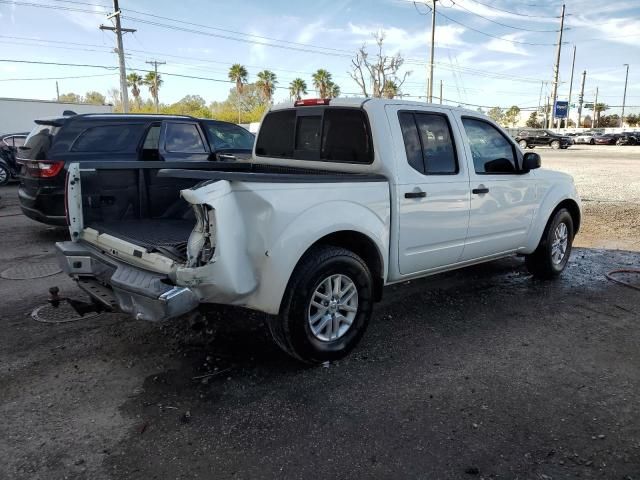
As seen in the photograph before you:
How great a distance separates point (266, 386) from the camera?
3396 mm

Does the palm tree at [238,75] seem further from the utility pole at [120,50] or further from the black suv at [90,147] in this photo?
the black suv at [90,147]

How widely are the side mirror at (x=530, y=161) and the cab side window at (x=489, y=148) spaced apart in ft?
0.32

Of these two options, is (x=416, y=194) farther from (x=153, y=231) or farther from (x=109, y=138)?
(x=109, y=138)

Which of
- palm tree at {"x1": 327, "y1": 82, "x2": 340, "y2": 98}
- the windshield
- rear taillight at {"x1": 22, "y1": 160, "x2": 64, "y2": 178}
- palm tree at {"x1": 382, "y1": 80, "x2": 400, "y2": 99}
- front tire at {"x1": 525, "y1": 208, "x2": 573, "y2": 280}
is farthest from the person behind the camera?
palm tree at {"x1": 327, "y1": 82, "x2": 340, "y2": 98}

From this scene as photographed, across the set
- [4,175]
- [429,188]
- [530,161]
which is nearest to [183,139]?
[429,188]

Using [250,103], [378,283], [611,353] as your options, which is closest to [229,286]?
[378,283]

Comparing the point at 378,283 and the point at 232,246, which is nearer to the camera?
the point at 232,246

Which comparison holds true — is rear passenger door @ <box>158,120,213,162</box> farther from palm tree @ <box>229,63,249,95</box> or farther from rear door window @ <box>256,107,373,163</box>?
palm tree @ <box>229,63,249,95</box>

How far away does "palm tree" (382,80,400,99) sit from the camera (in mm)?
48859

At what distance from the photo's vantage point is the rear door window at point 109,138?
7.47 metres

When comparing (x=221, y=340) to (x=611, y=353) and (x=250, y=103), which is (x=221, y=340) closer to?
(x=611, y=353)

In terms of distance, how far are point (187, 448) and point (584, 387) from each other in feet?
8.53

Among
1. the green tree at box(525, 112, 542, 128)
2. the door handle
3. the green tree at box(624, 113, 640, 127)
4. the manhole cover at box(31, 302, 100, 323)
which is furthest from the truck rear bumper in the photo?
the green tree at box(624, 113, 640, 127)

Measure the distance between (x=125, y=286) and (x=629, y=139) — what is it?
56948mm
